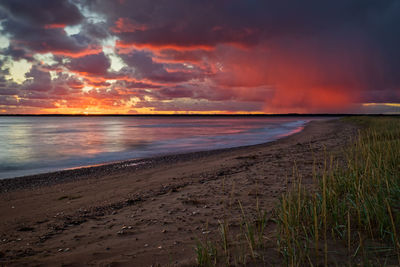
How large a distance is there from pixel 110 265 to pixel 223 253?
176 cm

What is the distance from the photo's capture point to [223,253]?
11.5ft

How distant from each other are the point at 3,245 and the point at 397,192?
776cm

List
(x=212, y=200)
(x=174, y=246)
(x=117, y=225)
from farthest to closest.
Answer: (x=212, y=200)
(x=117, y=225)
(x=174, y=246)

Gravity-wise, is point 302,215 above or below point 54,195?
above

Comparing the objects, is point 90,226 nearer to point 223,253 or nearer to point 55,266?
point 55,266

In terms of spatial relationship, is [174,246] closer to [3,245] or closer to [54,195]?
[3,245]

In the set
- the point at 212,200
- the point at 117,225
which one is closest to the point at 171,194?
the point at 212,200

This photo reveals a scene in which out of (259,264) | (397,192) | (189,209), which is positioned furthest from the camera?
(189,209)

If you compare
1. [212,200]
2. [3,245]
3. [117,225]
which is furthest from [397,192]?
[3,245]

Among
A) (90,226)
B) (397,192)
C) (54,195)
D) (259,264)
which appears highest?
(397,192)

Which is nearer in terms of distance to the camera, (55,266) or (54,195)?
(55,266)

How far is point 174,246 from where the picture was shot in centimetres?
408

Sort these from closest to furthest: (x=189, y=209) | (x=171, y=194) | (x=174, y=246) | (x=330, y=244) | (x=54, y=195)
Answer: (x=330, y=244)
(x=174, y=246)
(x=189, y=209)
(x=171, y=194)
(x=54, y=195)

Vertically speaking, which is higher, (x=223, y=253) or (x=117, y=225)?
(x=223, y=253)
